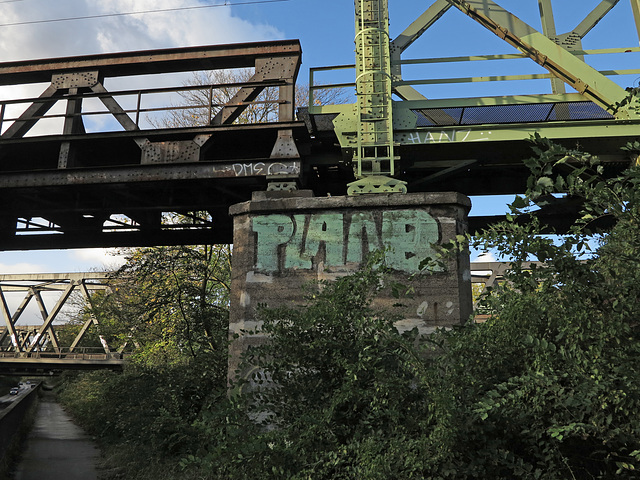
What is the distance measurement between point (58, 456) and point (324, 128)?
1480 centimetres

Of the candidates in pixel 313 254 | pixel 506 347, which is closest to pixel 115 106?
pixel 313 254

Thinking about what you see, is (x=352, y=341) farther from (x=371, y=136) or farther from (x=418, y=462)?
(x=371, y=136)

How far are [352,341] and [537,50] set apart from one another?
25.2 ft

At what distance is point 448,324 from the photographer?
8016mm

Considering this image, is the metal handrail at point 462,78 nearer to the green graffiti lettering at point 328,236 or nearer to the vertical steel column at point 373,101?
the vertical steel column at point 373,101

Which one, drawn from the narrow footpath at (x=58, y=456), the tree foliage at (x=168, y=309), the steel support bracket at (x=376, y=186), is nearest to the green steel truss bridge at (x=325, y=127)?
the steel support bracket at (x=376, y=186)

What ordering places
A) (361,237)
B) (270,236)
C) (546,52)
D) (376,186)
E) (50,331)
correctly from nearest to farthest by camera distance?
(361,237) < (270,236) < (376,186) < (546,52) < (50,331)

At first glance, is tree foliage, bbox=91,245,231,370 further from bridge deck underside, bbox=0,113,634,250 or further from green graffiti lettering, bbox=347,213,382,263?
green graffiti lettering, bbox=347,213,382,263

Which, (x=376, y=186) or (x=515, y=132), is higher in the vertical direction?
(x=515, y=132)

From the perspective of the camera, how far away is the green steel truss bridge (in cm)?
977

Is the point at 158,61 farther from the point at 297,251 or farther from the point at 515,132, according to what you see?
the point at 515,132

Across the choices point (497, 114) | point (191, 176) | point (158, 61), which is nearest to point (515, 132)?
point (497, 114)

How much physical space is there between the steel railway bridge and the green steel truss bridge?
28 millimetres

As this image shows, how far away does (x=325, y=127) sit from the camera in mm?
10586
